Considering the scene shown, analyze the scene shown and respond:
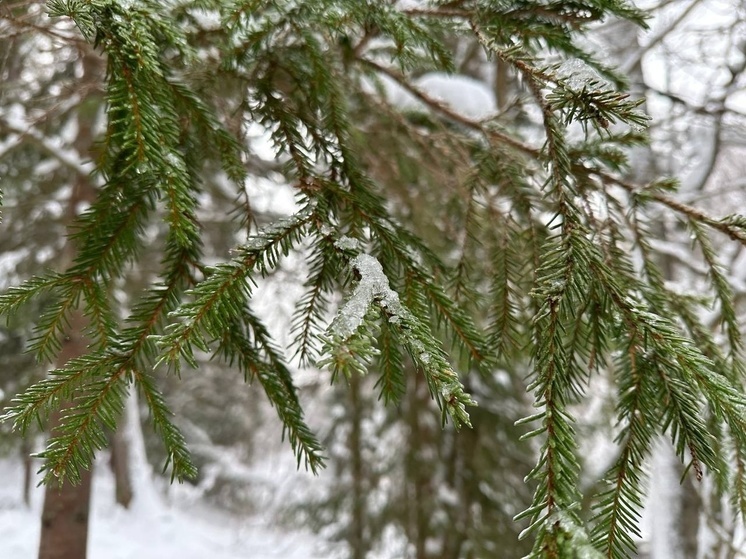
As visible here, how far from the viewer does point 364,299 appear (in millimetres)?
893

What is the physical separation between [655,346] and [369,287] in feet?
1.68

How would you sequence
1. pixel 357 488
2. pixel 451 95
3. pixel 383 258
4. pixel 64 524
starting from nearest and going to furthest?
pixel 383 258
pixel 64 524
pixel 451 95
pixel 357 488

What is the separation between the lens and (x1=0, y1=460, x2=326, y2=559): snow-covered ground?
23.5 ft

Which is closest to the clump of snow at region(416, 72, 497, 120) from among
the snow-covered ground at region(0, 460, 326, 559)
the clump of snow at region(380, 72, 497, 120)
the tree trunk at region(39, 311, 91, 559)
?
the clump of snow at region(380, 72, 497, 120)

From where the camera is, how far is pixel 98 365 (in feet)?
3.42

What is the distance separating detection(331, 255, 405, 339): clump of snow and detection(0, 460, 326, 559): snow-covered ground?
21.7 ft

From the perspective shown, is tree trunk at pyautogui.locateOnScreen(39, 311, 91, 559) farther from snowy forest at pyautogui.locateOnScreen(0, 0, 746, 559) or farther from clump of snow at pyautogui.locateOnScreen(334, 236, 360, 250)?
clump of snow at pyautogui.locateOnScreen(334, 236, 360, 250)

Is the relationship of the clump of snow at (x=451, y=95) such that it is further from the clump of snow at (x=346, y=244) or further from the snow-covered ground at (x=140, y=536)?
the snow-covered ground at (x=140, y=536)

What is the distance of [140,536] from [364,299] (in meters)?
→ 8.96

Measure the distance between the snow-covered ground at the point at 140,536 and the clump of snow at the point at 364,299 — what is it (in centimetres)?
662

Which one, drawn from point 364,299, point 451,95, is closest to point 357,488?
point 451,95

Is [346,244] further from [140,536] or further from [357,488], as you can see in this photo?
[140,536]

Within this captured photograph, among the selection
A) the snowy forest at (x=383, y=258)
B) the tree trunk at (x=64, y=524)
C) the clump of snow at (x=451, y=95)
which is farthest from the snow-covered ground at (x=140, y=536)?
the clump of snow at (x=451, y=95)

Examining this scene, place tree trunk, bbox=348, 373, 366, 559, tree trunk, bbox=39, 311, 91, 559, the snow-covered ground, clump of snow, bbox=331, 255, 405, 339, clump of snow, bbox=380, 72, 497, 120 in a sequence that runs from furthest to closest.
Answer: the snow-covered ground → tree trunk, bbox=348, 373, 366, 559 → clump of snow, bbox=380, 72, 497, 120 → tree trunk, bbox=39, 311, 91, 559 → clump of snow, bbox=331, 255, 405, 339
